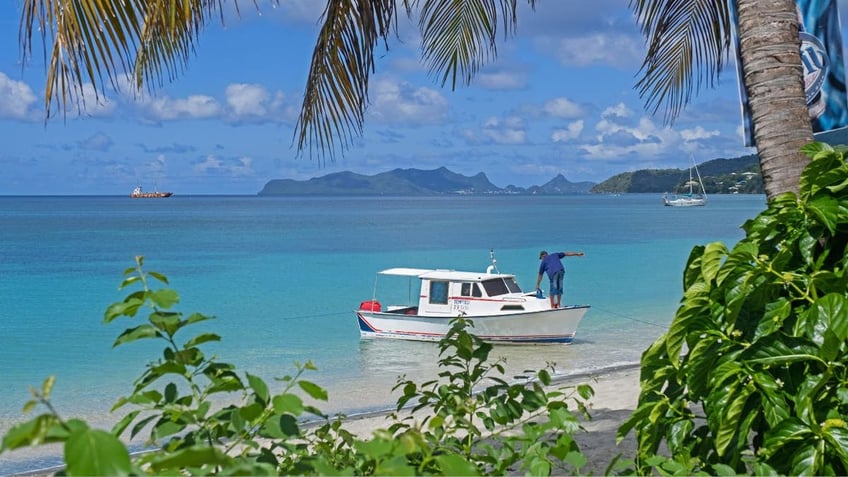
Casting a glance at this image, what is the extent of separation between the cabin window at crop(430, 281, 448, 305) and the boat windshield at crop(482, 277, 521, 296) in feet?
2.71

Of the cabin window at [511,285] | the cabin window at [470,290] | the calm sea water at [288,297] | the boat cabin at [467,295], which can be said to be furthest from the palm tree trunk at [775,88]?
the cabin window at [511,285]

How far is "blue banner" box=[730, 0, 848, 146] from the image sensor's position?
17.5 feet

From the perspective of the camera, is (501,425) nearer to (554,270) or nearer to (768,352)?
(768,352)

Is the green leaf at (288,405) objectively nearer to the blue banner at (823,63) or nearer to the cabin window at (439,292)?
the blue banner at (823,63)

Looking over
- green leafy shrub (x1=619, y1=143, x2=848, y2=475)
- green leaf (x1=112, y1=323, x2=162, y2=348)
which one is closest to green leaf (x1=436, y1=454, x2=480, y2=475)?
green leaf (x1=112, y1=323, x2=162, y2=348)

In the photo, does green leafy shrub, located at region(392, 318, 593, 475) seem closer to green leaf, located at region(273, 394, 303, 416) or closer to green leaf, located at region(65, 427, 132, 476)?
green leaf, located at region(273, 394, 303, 416)

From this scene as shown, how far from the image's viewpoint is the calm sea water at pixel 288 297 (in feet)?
53.7

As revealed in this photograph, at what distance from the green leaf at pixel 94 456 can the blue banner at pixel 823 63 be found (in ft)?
16.9

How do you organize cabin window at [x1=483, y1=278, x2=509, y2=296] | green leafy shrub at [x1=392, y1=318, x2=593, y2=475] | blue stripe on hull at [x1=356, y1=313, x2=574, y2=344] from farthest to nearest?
cabin window at [x1=483, y1=278, x2=509, y2=296], blue stripe on hull at [x1=356, y1=313, x2=574, y2=344], green leafy shrub at [x1=392, y1=318, x2=593, y2=475]

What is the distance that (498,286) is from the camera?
721 inches

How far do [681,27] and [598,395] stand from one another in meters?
5.96

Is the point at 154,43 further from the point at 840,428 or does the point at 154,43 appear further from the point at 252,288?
the point at 252,288

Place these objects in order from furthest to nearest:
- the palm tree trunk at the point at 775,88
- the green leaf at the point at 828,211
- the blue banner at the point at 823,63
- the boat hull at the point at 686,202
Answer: the boat hull at the point at 686,202 → the blue banner at the point at 823,63 → the palm tree trunk at the point at 775,88 → the green leaf at the point at 828,211

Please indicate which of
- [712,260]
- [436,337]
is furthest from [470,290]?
[712,260]
